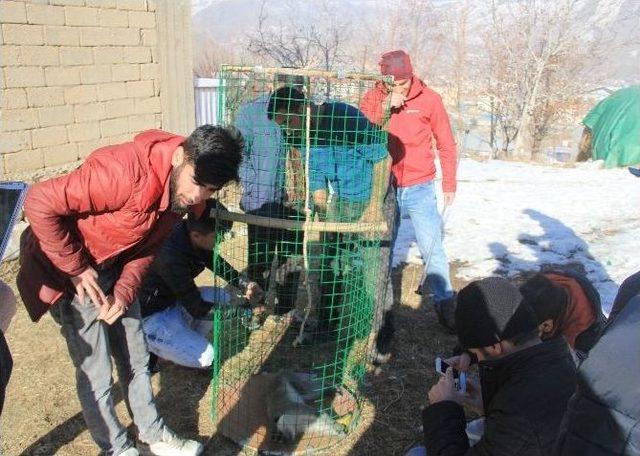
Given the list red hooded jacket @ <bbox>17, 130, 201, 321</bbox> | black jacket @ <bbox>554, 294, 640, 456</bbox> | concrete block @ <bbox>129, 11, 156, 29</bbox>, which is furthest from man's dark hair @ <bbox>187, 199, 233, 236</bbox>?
concrete block @ <bbox>129, 11, 156, 29</bbox>

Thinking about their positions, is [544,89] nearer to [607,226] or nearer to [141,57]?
[607,226]

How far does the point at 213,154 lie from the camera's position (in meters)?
1.94

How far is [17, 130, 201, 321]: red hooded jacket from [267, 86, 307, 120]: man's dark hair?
849 millimetres

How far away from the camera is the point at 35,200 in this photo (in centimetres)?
190

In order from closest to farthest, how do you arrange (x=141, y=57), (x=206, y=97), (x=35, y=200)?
(x=35, y=200), (x=141, y=57), (x=206, y=97)

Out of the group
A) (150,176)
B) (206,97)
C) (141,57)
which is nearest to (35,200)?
(150,176)

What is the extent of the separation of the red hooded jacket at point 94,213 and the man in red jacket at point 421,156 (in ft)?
6.53

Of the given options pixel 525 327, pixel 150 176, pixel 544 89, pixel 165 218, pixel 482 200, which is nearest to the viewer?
pixel 525 327

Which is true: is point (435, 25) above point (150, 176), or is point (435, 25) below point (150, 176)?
above

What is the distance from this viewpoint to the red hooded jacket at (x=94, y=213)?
1925mm

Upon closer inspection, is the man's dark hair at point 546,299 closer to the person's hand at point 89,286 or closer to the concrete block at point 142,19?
the person's hand at point 89,286

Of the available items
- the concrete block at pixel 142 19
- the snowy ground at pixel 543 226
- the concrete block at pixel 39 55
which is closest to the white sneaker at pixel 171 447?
the snowy ground at pixel 543 226

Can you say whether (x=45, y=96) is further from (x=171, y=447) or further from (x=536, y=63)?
(x=536, y=63)

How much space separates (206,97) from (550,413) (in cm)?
643
